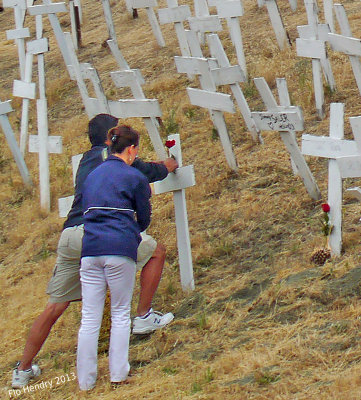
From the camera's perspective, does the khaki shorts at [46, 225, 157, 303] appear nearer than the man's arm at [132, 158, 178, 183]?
Yes

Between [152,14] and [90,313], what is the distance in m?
7.48

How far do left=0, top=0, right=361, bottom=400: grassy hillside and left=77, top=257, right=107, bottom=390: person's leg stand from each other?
17cm

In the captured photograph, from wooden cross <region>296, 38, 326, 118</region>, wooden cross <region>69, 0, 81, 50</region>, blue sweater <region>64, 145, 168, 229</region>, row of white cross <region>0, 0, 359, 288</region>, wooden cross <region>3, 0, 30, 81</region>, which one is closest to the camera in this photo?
blue sweater <region>64, 145, 168, 229</region>

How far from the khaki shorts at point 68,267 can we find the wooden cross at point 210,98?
230 centimetres

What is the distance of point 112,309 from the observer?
5660 millimetres

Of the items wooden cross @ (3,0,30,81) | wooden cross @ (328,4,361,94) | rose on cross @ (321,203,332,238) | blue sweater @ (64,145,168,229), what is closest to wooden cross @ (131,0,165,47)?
wooden cross @ (3,0,30,81)

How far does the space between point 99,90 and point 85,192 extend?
3.05 meters

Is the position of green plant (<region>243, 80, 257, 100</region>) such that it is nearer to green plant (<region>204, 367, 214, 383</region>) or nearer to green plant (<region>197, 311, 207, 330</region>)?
green plant (<region>197, 311, 207, 330</region>)

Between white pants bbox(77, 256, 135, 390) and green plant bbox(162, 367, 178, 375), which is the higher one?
white pants bbox(77, 256, 135, 390)

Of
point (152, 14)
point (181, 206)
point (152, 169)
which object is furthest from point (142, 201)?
point (152, 14)

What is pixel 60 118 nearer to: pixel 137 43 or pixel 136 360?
pixel 137 43

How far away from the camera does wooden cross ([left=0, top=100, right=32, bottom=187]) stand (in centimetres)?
1007

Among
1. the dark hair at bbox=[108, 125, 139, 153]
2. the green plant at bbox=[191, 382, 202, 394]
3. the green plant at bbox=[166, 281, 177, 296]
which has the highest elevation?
the dark hair at bbox=[108, 125, 139, 153]

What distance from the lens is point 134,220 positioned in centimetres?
573
